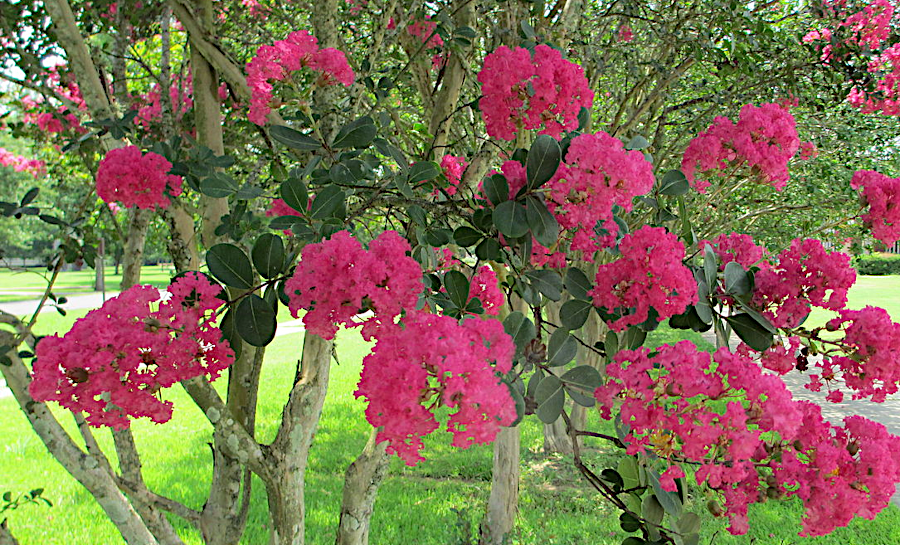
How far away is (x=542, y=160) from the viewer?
1076 millimetres

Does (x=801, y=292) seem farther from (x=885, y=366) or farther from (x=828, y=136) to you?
(x=828, y=136)

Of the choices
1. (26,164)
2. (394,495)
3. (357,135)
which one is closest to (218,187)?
(357,135)

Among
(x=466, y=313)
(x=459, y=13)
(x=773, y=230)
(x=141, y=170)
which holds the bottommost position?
(x=773, y=230)

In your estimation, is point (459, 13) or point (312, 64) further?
point (459, 13)

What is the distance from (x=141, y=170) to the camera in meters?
1.75

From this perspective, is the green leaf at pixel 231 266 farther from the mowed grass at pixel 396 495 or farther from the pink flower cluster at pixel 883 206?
the mowed grass at pixel 396 495

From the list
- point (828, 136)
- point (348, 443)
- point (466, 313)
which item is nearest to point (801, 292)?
point (466, 313)

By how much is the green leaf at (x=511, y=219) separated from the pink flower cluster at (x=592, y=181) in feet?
0.23

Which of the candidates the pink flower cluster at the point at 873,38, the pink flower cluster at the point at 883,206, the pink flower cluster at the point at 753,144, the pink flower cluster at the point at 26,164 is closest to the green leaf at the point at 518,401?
the pink flower cluster at the point at 753,144

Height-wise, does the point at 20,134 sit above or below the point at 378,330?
above

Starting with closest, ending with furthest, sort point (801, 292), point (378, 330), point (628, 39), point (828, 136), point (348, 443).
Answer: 1. point (378, 330)
2. point (801, 292)
3. point (628, 39)
4. point (828, 136)
5. point (348, 443)

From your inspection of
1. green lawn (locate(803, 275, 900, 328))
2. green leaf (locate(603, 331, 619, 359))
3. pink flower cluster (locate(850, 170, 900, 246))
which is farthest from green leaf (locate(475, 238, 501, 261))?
green lawn (locate(803, 275, 900, 328))

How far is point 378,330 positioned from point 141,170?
1.14m

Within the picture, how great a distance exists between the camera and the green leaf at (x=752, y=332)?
1.23 meters
